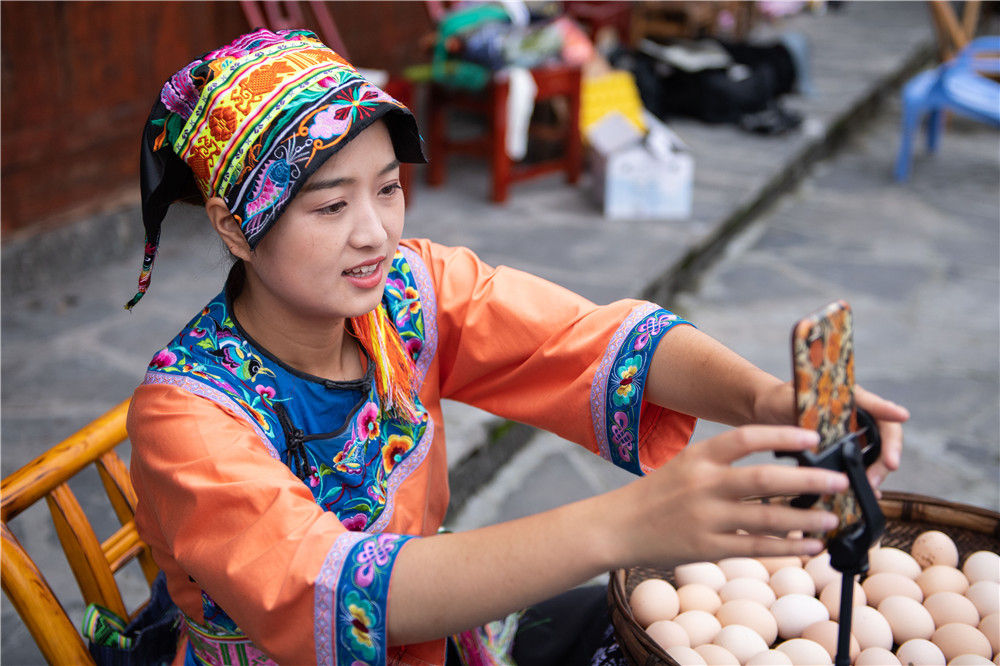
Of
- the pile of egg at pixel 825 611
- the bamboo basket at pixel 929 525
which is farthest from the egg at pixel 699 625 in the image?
the bamboo basket at pixel 929 525

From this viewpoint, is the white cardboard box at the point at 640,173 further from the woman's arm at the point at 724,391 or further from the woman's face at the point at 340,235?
the woman's face at the point at 340,235

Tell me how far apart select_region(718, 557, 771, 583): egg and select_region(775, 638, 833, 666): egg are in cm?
22

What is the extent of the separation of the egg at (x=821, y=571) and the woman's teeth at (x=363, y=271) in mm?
1048

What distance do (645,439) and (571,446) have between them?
189 centimetres

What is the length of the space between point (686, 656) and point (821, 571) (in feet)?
1.35

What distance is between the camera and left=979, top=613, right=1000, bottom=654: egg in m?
1.63

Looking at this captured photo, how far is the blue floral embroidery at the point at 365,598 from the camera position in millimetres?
1121

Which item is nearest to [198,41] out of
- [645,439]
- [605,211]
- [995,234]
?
[605,211]

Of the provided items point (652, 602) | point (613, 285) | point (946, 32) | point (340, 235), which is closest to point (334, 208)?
point (340, 235)

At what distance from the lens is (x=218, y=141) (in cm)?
129

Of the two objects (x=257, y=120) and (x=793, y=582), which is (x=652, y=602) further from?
(x=257, y=120)

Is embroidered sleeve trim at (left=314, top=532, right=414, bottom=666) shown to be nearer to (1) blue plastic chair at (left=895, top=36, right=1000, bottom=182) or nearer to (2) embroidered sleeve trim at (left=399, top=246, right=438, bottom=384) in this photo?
(2) embroidered sleeve trim at (left=399, top=246, right=438, bottom=384)

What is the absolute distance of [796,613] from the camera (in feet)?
5.67

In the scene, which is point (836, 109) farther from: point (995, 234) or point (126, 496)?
point (126, 496)
